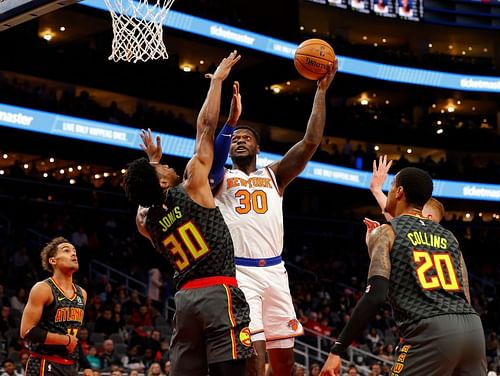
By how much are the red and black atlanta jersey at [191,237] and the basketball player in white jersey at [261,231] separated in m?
1.03

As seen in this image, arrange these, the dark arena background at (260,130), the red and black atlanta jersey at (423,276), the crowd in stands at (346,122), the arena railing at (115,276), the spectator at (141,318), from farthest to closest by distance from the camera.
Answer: the crowd in stands at (346,122), the arena railing at (115,276), the dark arena background at (260,130), the spectator at (141,318), the red and black atlanta jersey at (423,276)

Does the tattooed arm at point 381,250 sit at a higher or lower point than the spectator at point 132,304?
lower

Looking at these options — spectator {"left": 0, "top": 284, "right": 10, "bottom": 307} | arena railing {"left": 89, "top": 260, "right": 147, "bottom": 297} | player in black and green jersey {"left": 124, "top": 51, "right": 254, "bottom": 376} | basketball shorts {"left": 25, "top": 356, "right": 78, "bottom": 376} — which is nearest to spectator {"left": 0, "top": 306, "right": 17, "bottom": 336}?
spectator {"left": 0, "top": 284, "right": 10, "bottom": 307}

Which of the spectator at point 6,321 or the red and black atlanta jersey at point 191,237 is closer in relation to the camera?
the red and black atlanta jersey at point 191,237

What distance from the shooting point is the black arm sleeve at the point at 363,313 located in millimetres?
4996

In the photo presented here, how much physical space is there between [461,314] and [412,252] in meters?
0.47

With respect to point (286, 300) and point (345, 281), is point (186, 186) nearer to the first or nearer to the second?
point (286, 300)

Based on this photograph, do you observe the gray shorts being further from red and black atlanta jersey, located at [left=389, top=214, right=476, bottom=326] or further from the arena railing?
the arena railing

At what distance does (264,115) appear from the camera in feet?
101

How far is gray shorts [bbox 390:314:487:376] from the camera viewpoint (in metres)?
5.05

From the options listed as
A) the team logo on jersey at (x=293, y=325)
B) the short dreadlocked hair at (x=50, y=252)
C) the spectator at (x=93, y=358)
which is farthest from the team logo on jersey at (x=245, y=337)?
the spectator at (x=93, y=358)

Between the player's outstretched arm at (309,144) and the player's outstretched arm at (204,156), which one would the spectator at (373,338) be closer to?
the player's outstretched arm at (309,144)

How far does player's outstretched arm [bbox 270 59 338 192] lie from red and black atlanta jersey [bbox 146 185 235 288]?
1621 mm

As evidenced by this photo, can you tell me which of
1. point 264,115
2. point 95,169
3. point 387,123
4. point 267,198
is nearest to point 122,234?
point 95,169
